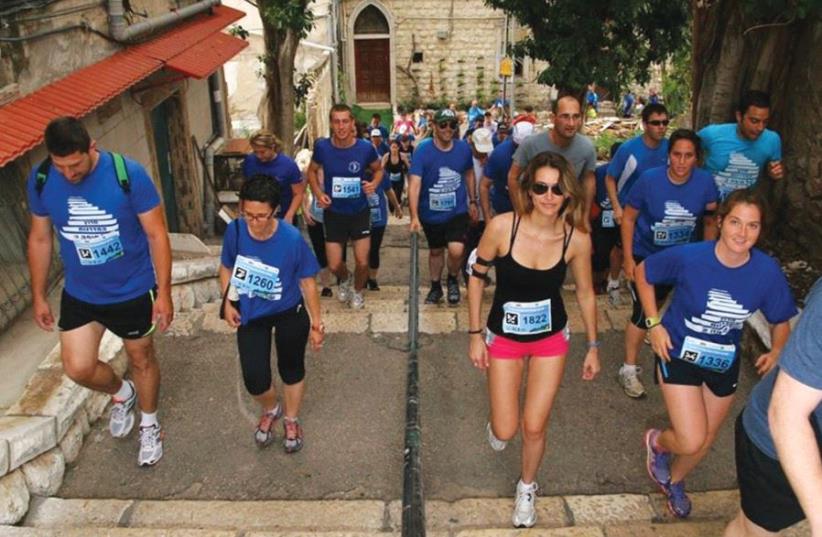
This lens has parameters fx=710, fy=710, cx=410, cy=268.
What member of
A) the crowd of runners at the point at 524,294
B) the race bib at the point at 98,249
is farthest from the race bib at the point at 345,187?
the race bib at the point at 98,249

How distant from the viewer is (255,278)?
3.90 metres

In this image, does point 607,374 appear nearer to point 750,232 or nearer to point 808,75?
point 750,232

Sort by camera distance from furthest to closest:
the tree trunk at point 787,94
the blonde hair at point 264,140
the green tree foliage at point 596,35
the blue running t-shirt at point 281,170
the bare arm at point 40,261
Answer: the green tree foliage at point 596,35, the tree trunk at point 787,94, the blue running t-shirt at point 281,170, the blonde hair at point 264,140, the bare arm at point 40,261

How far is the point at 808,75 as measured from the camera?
20.7 ft

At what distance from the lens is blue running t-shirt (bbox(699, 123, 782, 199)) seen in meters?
5.15

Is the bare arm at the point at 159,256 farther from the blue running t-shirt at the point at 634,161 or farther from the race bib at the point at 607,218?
the race bib at the point at 607,218

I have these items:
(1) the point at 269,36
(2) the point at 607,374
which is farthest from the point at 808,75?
(1) the point at 269,36

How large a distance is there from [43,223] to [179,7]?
844 cm

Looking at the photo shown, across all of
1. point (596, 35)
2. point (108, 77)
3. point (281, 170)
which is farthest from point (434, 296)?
Result: point (596, 35)

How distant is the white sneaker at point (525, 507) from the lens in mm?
3715

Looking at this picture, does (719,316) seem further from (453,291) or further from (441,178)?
(453,291)

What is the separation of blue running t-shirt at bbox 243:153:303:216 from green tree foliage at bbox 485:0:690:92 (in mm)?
8342

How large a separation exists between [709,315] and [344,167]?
3.40 meters

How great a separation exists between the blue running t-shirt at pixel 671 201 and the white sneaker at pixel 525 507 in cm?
200
